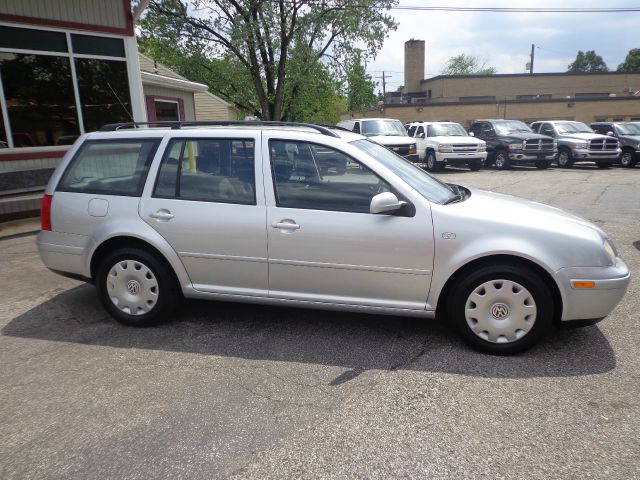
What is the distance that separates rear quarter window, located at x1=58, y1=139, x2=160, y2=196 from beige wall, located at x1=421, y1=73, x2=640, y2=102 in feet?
138

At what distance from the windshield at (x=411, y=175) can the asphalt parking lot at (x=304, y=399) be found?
1136 millimetres

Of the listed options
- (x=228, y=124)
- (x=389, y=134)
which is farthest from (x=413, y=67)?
(x=228, y=124)

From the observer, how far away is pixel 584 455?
7.99 ft

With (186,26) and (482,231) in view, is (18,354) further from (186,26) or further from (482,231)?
(186,26)

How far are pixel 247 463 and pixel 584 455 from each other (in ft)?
5.75

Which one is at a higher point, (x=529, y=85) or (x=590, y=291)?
(x=529, y=85)

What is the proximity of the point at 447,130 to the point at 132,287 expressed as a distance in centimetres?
1765

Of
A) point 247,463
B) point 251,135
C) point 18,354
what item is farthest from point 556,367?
point 18,354

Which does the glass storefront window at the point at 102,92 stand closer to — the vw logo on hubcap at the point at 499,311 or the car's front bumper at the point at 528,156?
the vw logo on hubcap at the point at 499,311

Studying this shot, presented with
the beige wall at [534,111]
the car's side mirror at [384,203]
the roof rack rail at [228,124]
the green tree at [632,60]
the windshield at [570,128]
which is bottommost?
the car's side mirror at [384,203]

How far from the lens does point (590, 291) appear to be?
3.29 m

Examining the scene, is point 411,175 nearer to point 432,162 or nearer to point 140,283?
point 140,283

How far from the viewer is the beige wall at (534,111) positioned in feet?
113

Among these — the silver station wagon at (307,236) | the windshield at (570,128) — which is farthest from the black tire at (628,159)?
the silver station wagon at (307,236)
